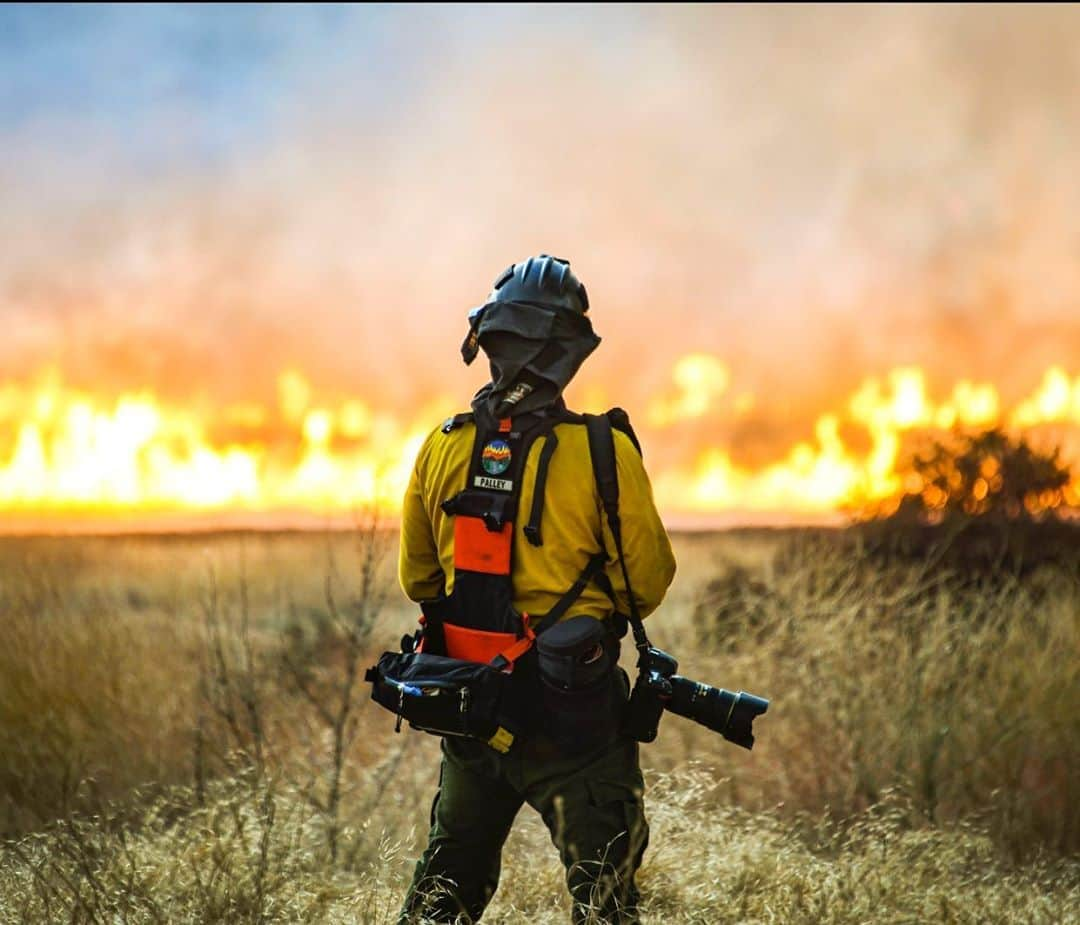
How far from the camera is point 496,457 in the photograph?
384 centimetres

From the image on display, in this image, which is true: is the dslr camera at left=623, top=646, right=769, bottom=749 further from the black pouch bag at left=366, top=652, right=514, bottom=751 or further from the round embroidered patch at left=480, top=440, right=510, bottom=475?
the round embroidered patch at left=480, top=440, right=510, bottom=475

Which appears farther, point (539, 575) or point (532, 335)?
point (532, 335)

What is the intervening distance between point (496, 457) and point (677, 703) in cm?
100

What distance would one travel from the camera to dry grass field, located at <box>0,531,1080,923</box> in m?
4.86

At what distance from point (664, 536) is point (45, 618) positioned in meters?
6.35

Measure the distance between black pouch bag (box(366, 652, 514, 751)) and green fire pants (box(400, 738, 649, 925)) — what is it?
0.19 metres

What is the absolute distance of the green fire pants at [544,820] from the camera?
3830 millimetres

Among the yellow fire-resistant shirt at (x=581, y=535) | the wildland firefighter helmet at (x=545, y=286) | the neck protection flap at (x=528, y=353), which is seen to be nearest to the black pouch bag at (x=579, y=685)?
the yellow fire-resistant shirt at (x=581, y=535)

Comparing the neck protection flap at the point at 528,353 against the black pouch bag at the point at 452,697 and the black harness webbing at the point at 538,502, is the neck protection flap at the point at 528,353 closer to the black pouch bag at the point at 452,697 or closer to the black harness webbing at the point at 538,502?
the black harness webbing at the point at 538,502

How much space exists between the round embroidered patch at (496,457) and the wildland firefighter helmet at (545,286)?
504mm

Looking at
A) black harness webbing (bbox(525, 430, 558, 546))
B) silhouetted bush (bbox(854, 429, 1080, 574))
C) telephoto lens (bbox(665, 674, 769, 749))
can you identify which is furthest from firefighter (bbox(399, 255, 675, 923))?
silhouetted bush (bbox(854, 429, 1080, 574))

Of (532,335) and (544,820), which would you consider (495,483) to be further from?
(544,820)

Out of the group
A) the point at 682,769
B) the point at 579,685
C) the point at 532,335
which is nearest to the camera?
the point at 579,685

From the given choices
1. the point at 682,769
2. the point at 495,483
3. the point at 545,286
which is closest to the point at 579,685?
the point at 495,483
